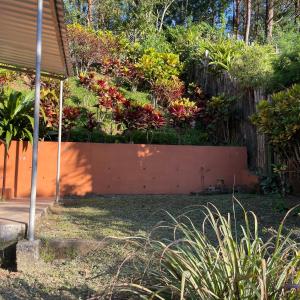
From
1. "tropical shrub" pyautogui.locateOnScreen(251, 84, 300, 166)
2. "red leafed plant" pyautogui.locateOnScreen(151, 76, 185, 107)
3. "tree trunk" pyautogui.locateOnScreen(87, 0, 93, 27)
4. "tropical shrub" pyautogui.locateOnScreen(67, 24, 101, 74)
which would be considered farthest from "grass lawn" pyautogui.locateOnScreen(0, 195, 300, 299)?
"tree trunk" pyautogui.locateOnScreen(87, 0, 93, 27)

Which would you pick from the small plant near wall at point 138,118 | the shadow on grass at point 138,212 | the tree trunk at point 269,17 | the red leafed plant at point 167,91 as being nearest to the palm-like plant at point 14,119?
the shadow on grass at point 138,212

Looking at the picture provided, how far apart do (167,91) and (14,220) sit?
829 centimetres

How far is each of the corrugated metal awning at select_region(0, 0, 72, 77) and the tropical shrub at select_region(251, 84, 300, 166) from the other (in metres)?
3.13

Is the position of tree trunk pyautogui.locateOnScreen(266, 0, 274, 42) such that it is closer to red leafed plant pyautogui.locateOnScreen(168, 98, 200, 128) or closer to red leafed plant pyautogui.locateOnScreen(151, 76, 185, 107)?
red leafed plant pyautogui.locateOnScreen(151, 76, 185, 107)

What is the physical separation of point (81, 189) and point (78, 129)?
184cm

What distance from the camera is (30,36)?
640 cm

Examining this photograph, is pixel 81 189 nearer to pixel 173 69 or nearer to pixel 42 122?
pixel 42 122

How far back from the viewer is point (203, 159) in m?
9.80

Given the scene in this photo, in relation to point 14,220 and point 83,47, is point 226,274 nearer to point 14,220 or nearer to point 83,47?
point 14,220

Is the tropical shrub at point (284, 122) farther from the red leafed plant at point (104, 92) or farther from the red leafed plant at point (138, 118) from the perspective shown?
the red leafed plant at point (104, 92)

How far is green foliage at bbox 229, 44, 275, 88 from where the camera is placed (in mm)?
9805

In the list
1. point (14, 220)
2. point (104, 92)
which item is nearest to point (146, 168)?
point (104, 92)

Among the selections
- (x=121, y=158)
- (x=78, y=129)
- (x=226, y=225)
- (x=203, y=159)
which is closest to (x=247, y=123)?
(x=203, y=159)

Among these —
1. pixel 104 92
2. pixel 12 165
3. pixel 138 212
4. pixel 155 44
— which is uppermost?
pixel 155 44
